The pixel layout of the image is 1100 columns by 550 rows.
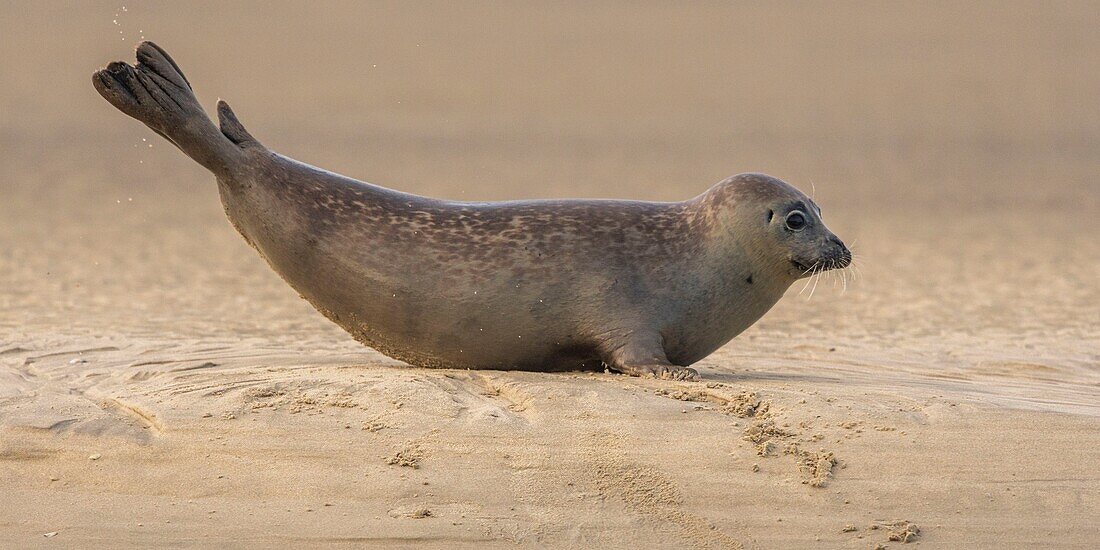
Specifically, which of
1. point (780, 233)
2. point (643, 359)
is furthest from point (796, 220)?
point (643, 359)

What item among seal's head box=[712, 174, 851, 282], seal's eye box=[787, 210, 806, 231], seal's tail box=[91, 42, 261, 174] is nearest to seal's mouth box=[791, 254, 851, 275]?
seal's head box=[712, 174, 851, 282]

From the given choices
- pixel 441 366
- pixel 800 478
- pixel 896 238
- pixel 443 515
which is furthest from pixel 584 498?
pixel 896 238

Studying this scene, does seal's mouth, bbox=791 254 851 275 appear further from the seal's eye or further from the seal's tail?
the seal's tail

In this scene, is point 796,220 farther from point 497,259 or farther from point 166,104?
point 166,104

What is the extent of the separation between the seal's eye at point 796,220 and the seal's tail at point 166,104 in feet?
8.30

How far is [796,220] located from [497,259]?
1.41 meters

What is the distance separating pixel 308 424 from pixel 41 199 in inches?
619

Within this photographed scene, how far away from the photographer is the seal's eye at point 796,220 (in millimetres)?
6398

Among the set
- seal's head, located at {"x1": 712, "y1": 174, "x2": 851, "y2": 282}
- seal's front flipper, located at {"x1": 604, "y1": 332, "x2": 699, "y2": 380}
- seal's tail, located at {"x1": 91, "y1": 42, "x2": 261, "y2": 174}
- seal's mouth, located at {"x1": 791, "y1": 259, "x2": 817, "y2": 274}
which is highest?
seal's head, located at {"x1": 712, "y1": 174, "x2": 851, "y2": 282}

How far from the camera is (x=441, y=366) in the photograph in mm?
6371

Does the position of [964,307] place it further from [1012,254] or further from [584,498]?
[584,498]

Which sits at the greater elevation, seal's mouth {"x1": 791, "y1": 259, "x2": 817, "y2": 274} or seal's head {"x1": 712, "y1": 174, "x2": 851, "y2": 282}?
seal's head {"x1": 712, "y1": 174, "x2": 851, "y2": 282}

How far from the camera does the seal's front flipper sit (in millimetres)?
5926

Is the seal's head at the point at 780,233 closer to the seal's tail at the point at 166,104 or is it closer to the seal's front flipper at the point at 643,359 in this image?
the seal's front flipper at the point at 643,359
